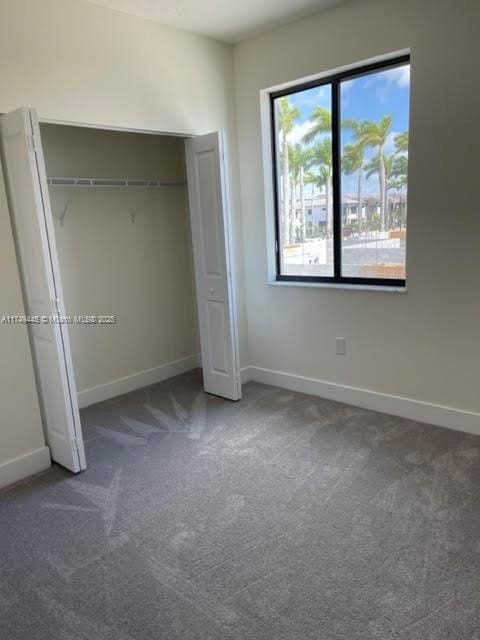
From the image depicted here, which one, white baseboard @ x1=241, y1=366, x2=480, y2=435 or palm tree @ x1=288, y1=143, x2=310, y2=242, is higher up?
palm tree @ x1=288, y1=143, x2=310, y2=242

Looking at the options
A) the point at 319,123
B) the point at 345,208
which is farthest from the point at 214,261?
the point at 319,123

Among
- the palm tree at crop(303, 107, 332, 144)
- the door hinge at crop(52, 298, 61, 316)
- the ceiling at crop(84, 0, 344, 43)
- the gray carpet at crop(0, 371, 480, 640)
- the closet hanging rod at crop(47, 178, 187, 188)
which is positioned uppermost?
the ceiling at crop(84, 0, 344, 43)

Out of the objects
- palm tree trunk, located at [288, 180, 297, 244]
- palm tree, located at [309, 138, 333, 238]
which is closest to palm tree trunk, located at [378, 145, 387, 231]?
palm tree, located at [309, 138, 333, 238]

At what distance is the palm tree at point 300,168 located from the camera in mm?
3824

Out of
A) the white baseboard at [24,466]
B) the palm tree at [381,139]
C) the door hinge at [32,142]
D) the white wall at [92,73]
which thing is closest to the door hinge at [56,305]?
the white wall at [92,73]

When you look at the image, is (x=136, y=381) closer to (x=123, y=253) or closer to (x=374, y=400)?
(x=123, y=253)

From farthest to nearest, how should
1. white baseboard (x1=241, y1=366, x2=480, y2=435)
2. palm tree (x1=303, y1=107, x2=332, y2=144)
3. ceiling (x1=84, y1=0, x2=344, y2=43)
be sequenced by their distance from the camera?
palm tree (x1=303, y1=107, x2=332, y2=144)
white baseboard (x1=241, y1=366, x2=480, y2=435)
ceiling (x1=84, y1=0, x2=344, y2=43)

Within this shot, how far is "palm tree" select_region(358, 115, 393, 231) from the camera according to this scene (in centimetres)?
331

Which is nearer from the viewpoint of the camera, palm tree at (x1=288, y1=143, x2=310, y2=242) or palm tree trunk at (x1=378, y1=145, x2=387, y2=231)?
palm tree trunk at (x1=378, y1=145, x2=387, y2=231)

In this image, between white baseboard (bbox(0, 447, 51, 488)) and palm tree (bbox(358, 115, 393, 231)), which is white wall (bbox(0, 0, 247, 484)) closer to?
white baseboard (bbox(0, 447, 51, 488))

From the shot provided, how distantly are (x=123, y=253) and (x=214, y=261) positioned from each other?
101 cm

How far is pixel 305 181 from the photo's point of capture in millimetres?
3855

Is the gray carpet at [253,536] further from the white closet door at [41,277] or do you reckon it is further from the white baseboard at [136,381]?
the white baseboard at [136,381]

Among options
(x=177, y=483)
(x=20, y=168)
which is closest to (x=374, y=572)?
(x=177, y=483)
